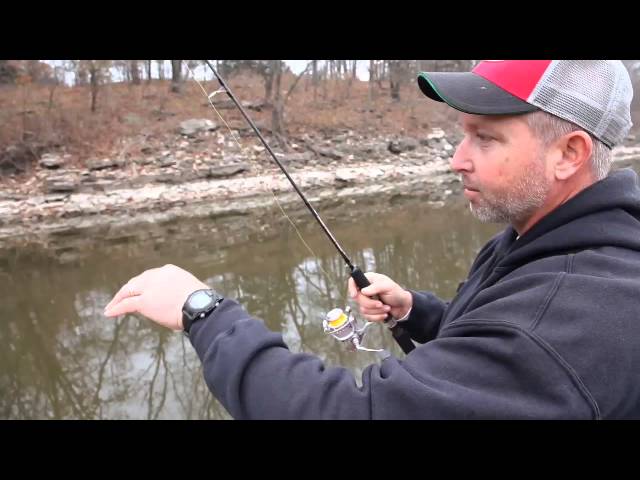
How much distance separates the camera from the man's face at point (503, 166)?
45.0 inches

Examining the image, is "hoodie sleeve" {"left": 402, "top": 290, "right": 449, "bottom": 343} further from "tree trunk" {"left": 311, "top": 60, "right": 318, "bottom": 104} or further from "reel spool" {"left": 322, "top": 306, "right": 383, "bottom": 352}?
"tree trunk" {"left": 311, "top": 60, "right": 318, "bottom": 104}

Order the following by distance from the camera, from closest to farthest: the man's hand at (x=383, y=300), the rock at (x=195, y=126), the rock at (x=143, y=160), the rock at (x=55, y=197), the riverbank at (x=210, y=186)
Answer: the man's hand at (x=383, y=300) < the riverbank at (x=210, y=186) < the rock at (x=55, y=197) < the rock at (x=143, y=160) < the rock at (x=195, y=126)

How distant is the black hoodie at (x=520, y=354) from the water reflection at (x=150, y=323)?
Answer: 325 cm

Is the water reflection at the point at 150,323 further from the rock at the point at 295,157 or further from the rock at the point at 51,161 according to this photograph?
the rock at the point at 295,157

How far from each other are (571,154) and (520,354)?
559 mm

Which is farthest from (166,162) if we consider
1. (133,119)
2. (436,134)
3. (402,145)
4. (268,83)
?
(436,134)

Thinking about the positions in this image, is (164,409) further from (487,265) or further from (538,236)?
(538,236)

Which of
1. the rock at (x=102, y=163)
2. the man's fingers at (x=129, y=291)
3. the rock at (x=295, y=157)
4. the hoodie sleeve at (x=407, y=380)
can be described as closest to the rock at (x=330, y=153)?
the rock at (x=295, y=157)

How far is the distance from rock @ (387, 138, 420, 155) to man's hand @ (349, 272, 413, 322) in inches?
667

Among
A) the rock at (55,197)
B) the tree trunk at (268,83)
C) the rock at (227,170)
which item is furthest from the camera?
the tree trunk at (268,83)

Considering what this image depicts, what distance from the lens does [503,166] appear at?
1.17 meters

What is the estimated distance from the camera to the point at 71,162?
44.9ft

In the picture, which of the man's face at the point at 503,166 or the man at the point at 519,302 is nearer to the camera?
the man at the point at 519,302
